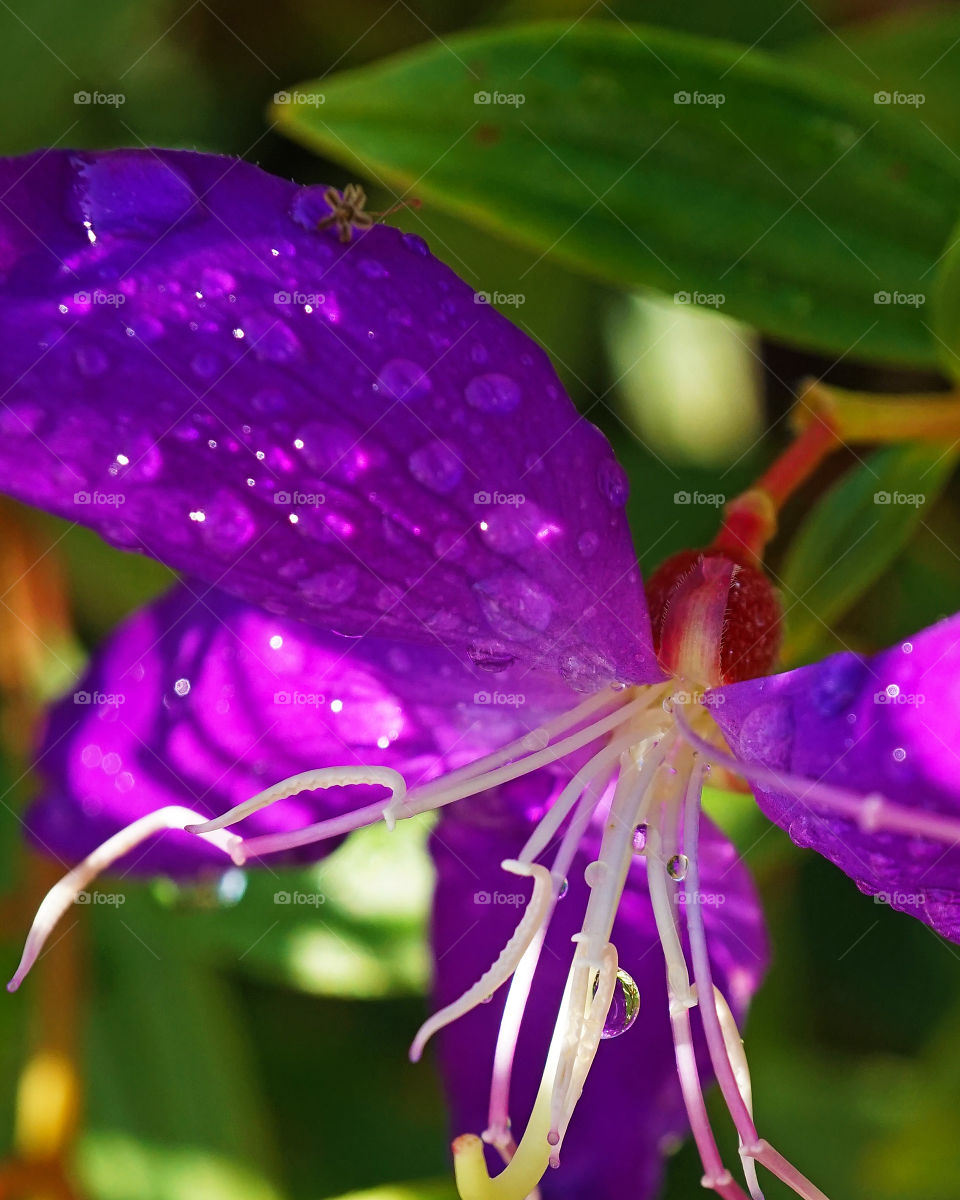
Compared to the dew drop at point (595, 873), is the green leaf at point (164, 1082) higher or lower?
lower

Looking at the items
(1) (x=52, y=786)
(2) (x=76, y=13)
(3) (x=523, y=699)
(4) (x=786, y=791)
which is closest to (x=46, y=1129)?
(1) (x=52, y=786)

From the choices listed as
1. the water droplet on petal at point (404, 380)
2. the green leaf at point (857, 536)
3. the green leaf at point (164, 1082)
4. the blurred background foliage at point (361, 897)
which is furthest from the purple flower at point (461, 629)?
the green leaf at point (164, 1082)

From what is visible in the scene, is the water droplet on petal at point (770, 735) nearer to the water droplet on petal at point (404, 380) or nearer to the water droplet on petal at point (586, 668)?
the water droplet on petal at point (586, 668)

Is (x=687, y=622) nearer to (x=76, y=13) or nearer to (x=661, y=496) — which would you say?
(x=661, y=496)

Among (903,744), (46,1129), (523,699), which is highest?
(903,744)

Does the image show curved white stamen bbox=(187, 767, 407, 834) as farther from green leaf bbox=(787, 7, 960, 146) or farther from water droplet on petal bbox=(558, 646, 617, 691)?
green leaf bbox=(787, 7, 960, 146)

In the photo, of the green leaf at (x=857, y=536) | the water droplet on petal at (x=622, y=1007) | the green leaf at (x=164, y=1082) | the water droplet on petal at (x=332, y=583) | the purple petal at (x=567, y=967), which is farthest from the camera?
the green leaf at (x=164, y=1082)


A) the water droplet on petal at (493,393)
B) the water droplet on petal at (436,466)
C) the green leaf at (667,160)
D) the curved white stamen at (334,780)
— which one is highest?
the green leaf at (667,160)

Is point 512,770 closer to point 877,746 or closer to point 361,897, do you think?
point 877,746
